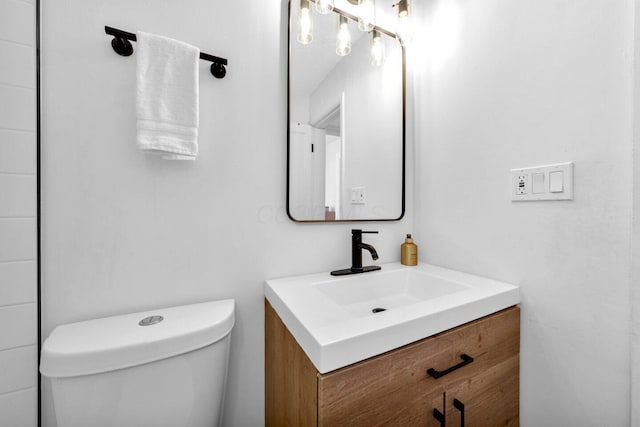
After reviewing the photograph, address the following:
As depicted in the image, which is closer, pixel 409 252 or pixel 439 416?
pixel 439 416

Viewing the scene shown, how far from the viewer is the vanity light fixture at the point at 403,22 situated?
1.12m

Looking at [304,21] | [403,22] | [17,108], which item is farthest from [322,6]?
[17,108]

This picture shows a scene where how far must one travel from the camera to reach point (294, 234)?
986mm

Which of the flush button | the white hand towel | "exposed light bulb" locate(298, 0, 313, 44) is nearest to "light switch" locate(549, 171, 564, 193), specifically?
"exposed light bulb" locate(298, 0, 313, 44)

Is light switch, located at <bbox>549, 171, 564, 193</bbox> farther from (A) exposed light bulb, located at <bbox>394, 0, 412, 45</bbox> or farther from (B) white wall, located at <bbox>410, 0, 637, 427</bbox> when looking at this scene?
(A) exposed light bulb, located at <bbox>394, 0, 412, 45</bbox>

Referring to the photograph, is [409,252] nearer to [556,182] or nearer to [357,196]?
[357,196]

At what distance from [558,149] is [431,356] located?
0.72m

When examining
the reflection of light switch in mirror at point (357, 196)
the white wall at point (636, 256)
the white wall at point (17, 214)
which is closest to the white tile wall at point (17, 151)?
the white wall at point (17, 214)

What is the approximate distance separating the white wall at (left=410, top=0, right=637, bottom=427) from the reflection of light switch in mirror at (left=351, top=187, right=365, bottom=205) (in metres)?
0.37

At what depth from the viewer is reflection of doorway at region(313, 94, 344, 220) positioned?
1032 mm

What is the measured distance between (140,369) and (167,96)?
719mm

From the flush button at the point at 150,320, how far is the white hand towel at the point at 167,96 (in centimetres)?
46

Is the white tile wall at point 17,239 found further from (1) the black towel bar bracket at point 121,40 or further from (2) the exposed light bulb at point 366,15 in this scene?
(2) the exposed light bulb at point 366,15

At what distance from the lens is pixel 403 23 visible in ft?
3.83
